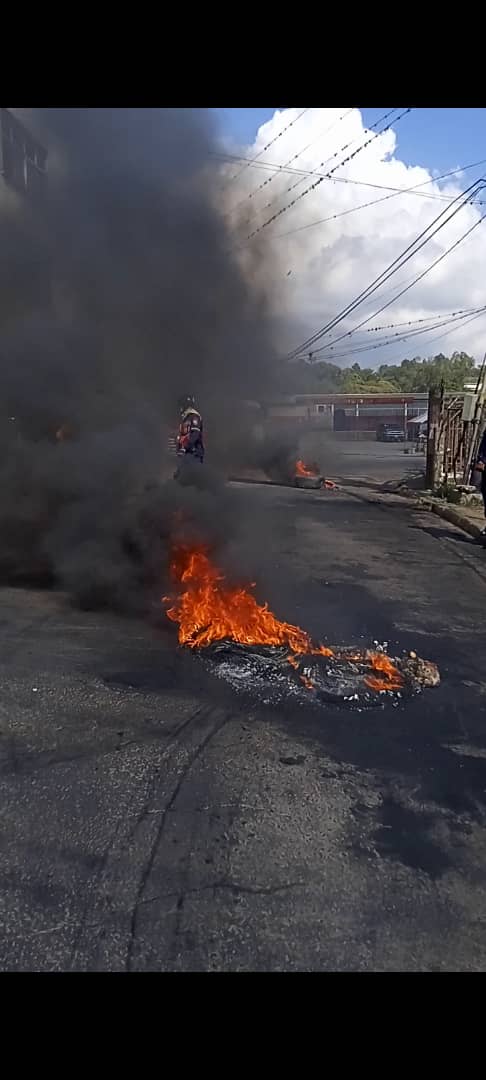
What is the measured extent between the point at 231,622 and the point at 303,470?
1564 centimetres

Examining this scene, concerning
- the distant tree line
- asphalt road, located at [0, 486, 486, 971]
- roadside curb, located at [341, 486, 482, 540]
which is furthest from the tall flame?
the distant tree line

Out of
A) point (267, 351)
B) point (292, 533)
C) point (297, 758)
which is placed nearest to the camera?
point (297, 758)

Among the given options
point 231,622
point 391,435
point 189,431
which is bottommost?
point 231,622

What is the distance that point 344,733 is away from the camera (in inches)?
157

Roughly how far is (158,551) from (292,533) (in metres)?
5.20

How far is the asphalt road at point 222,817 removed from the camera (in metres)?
2.37

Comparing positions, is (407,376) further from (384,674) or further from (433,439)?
(384,674)

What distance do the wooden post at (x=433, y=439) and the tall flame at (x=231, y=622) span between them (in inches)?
471

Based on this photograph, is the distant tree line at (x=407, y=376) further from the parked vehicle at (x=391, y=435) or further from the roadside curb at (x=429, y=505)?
the roadside curb at (x=429, y=505)

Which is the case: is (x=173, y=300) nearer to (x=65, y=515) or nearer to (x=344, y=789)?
(x=65, y=515)

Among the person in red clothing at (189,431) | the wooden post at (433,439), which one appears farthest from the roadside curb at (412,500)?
the person in red clothing at (189,431)

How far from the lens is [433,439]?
16703 mm

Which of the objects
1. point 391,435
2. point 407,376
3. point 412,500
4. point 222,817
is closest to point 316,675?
point 222,817
